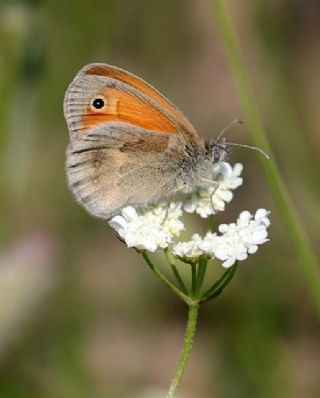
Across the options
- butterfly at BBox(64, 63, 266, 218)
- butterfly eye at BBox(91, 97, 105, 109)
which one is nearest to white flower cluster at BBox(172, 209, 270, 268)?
butterfly at BBox(64, 63, 266, 218)

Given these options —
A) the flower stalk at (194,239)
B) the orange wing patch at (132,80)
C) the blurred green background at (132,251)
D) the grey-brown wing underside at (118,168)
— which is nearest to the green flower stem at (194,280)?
the flower stalk at (194,239)

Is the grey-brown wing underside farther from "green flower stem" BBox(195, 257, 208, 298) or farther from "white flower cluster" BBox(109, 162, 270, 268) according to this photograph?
"green flower stem" BBox(195, 257, 208, 298)

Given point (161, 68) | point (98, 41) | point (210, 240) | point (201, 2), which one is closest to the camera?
point (210, 240)

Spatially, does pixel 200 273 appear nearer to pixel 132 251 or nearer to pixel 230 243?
pixel 230 243

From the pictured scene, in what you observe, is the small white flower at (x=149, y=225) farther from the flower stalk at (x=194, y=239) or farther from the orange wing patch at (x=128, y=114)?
the orange wing patch at (x=128, y=114)

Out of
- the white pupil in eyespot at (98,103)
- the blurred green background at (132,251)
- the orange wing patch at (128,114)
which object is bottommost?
the blurred green background at (132,251)
